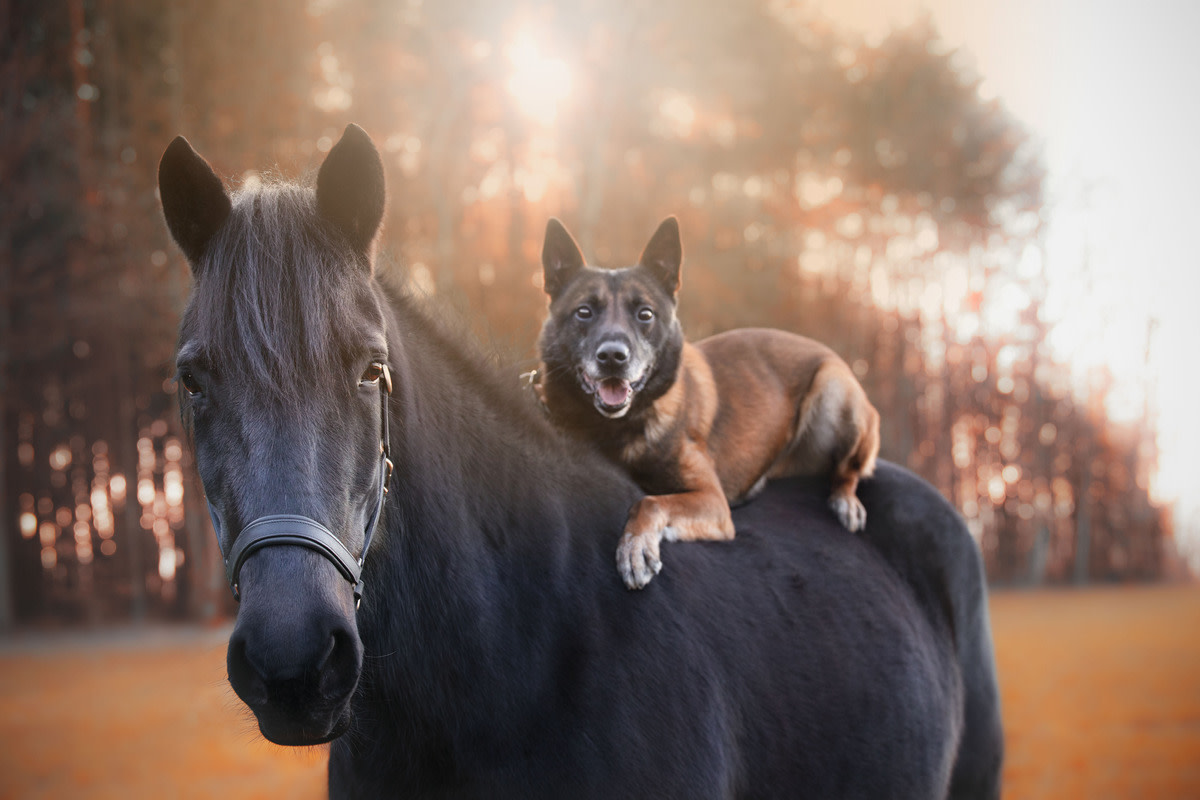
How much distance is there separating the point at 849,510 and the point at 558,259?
199 cm

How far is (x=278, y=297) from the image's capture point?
174 centimetres

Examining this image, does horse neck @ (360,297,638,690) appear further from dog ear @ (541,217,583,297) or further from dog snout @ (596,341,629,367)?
dog ear @ (541,217,583,297)

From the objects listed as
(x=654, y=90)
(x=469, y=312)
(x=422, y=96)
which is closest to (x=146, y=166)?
(x=422, y=96)

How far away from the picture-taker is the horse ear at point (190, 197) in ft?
6.20

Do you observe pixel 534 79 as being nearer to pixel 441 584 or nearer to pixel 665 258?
pixel 665 258

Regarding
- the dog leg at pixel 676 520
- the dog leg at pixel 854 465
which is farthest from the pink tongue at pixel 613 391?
the dog leg at pixel 854 465

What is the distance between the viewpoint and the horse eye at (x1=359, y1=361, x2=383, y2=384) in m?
1.80

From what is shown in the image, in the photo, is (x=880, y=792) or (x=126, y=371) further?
(x=126, y=371)

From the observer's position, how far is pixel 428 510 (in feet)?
6.68

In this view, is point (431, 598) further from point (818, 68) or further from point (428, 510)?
point (818, 68)

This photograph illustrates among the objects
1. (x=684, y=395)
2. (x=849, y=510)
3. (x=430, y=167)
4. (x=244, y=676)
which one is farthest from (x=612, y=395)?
(x=430, y=167)

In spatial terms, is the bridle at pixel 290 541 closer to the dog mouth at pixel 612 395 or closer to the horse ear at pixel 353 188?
the horse ear at pixel 353 188

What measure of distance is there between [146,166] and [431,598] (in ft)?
50.1

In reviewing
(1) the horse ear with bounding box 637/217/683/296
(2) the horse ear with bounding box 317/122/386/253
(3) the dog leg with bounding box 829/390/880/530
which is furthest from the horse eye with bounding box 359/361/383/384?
(3) the dog leg with bounding box 829/390/880/530
